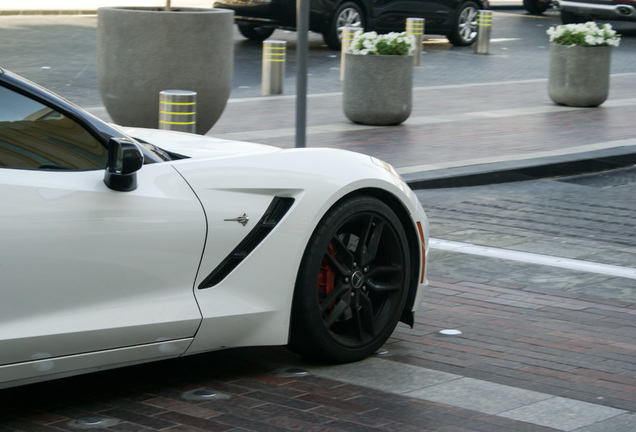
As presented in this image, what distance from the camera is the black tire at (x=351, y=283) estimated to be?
476 centimetres

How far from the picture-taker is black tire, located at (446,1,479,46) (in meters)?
23.0

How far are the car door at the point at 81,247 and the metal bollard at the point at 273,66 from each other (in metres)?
11.2

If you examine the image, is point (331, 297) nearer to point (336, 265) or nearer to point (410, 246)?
point (336, 265)

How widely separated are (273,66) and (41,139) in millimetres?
11529

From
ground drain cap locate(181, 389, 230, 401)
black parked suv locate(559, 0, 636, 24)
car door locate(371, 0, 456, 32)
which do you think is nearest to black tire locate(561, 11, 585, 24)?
black parked suv locate(559, 0, 636, 24)

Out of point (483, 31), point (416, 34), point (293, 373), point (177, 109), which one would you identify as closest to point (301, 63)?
point (177, 109)

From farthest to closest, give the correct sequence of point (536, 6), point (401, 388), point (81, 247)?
point (536, 6), point (401, 388), point (81, 247)

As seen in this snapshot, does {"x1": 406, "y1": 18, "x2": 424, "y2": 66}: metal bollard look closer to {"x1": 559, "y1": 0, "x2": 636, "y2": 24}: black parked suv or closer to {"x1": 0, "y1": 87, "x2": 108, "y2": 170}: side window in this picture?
{"x1": 559, "y1": 0, "x2": 636, "y2": 24}: black parked suv

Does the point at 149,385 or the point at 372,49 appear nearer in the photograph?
the point at 149,385

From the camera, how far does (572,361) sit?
516cm

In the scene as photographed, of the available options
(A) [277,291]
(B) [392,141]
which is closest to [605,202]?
(B) [392,141]

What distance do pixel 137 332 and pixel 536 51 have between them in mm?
19679

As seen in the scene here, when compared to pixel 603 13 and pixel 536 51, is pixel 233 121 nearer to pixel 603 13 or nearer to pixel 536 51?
pixel 536 51

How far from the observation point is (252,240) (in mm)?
4578
